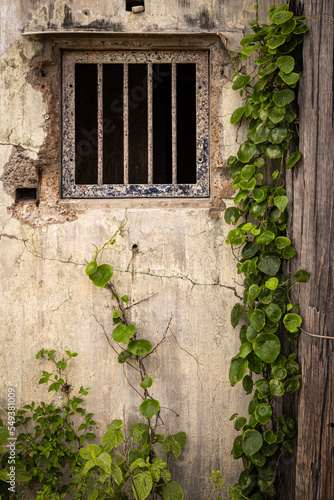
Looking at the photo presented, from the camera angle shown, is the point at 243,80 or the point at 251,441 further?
the point at 243,80

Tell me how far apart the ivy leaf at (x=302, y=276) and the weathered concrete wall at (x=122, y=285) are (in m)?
0.45

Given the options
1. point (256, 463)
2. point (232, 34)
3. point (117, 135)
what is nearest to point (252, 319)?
point (256, 463)

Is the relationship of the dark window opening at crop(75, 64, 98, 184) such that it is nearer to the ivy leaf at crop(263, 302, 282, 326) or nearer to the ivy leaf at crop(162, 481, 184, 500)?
the ivy leaf at crop(263, 302, 282, 326)

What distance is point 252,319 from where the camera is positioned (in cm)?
201

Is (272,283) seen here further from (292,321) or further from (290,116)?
(290,116)

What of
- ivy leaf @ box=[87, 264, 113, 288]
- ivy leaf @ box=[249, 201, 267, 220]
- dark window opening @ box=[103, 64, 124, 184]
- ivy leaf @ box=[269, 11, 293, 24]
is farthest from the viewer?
dark window opening @ box=[103, 64, 124, 184]

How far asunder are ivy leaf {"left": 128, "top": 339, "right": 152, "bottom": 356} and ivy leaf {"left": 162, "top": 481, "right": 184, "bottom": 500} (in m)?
0.72

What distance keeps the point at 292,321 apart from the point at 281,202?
2.01 ft

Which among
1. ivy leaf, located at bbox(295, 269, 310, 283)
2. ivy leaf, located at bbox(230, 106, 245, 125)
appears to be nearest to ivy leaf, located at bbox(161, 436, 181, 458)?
ivy leaf, located at bbox(295, 269, 310, 283)

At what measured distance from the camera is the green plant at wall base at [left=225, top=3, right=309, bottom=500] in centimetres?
196

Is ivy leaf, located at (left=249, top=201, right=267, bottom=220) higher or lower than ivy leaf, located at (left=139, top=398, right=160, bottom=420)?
higher

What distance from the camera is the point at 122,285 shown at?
7.63 ft

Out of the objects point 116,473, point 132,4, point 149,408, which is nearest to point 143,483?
point 116,473

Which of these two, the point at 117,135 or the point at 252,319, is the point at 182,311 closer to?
the point at 252,319
